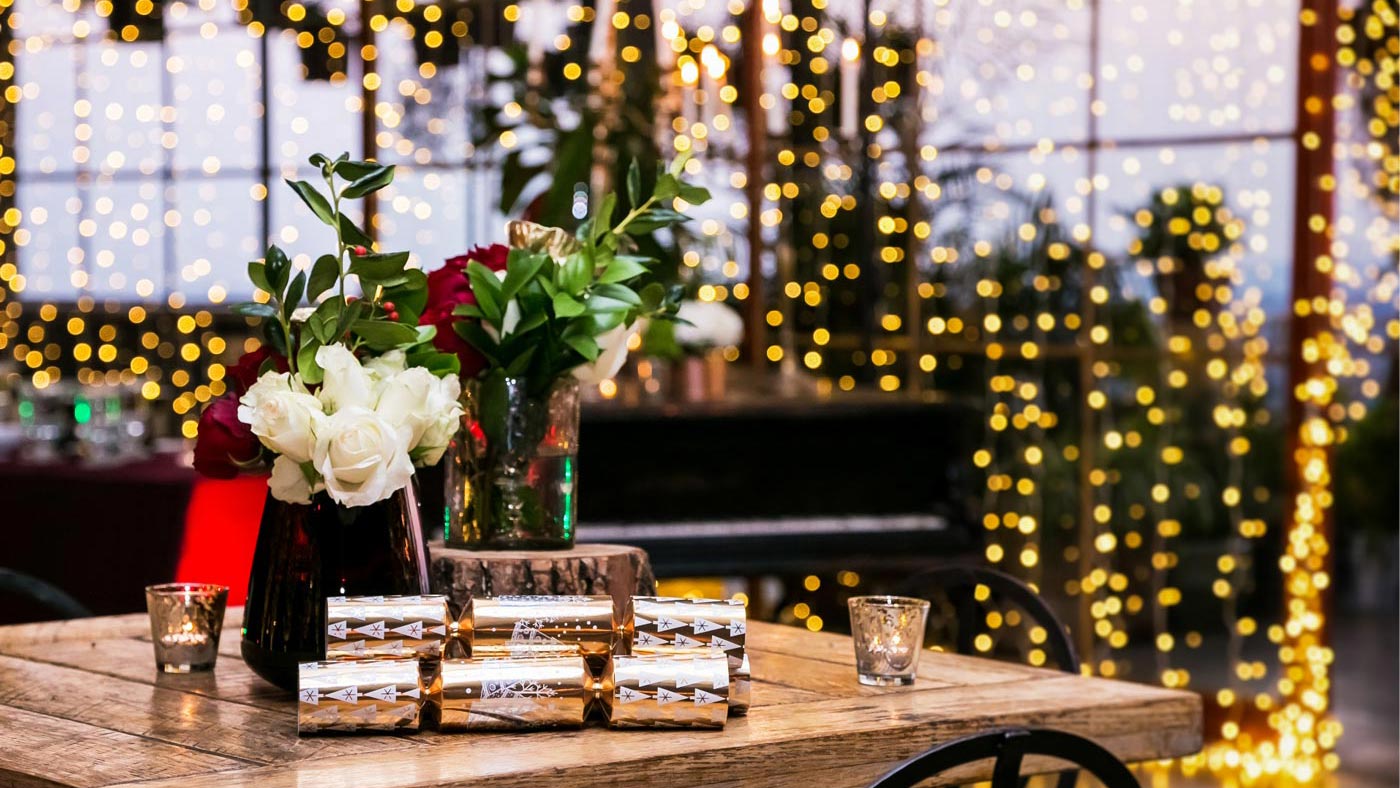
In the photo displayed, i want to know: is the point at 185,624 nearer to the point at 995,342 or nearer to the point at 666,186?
the point at 666,186

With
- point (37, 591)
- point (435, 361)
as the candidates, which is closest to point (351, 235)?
point (435, 361)

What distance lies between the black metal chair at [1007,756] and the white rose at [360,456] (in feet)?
1.72

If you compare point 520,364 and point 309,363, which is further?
point 520,364

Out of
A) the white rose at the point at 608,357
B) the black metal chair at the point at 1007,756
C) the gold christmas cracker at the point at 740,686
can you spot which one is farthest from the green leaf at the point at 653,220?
the black metal chair at the point at 1007,756

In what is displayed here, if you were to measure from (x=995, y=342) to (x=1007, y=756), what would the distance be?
386cm

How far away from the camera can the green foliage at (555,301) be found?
1.82m

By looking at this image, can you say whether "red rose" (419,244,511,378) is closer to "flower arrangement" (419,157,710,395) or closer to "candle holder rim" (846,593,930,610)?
"flower arrangement" (419,157,710,395)

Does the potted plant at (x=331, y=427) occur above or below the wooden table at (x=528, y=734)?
above

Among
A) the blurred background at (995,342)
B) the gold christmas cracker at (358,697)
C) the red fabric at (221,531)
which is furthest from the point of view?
the blurred background at (995,342)

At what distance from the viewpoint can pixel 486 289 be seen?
1825mm

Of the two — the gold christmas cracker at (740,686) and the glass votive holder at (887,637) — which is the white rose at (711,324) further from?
the gold christmas cracker at (740,686)

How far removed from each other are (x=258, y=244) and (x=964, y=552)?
11.4ft

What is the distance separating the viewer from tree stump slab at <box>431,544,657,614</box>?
6.08 ft

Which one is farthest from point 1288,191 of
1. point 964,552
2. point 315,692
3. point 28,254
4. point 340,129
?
point 28,254
